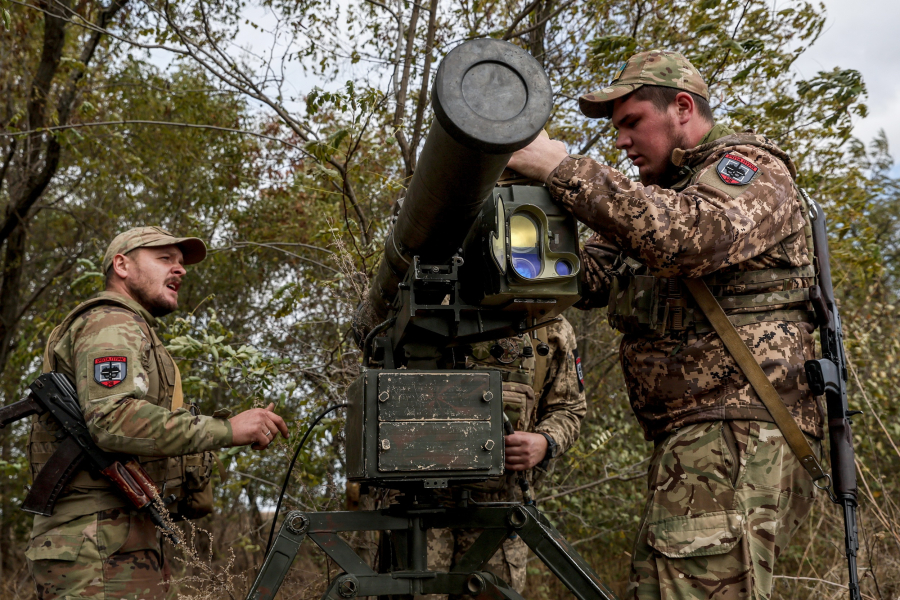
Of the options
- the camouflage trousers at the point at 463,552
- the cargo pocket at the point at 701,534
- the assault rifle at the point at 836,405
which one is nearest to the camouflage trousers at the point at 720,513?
the cargo pocket at the point at 701,534

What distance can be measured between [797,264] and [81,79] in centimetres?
708

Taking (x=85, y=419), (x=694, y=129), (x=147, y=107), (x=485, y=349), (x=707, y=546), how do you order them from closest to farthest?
(x=707, y=546) → (x=694, y=129) → (x=85, y=419) → (x=485, y=349) → (x=147, y=107)

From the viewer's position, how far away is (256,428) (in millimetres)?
3125

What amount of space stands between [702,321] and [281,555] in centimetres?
147

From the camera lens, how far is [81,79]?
734 cm

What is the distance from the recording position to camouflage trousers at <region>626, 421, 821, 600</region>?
85.4 inches

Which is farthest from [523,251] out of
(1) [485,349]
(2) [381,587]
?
(1) [485,349]

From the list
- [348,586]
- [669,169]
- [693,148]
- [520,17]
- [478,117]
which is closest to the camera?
[478,117]

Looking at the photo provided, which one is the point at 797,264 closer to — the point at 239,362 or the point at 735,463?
the point at 735,463

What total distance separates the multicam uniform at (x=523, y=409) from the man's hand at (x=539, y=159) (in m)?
1.01

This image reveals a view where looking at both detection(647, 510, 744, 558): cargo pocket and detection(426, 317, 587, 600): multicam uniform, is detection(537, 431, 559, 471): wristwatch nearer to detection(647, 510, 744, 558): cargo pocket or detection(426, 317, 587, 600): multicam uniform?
detection(426, 317, 587, 600): multicam uniform

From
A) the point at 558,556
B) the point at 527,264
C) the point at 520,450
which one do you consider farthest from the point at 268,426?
the point at 527,264

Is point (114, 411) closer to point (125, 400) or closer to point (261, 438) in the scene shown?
point (125, 400)

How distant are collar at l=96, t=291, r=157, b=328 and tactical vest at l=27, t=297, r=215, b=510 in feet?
0.05
